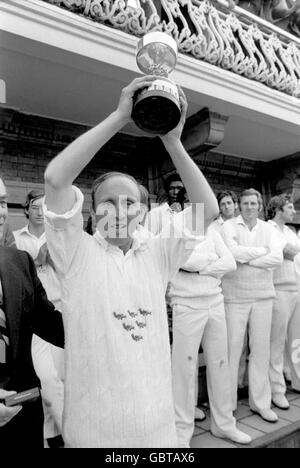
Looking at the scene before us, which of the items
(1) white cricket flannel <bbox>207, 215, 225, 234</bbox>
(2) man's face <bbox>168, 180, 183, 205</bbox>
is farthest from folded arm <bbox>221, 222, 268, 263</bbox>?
(2) man's face <bbox>168, 180, 183, 205</bbox>

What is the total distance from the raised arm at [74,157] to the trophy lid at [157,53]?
20 cm

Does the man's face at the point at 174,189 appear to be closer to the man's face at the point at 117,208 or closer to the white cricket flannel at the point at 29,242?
the white cricket flannel at the point at 29,242

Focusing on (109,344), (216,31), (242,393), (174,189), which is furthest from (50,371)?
(216,31)

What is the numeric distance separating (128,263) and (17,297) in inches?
14.7

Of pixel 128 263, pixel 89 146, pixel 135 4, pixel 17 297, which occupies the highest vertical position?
pixel 135 4

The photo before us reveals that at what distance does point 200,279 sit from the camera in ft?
9.14

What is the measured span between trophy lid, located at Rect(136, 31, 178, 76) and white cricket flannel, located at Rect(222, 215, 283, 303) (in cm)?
212

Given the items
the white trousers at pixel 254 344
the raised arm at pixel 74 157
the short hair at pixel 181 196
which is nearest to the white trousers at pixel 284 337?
the white trousers at pixel 254 344

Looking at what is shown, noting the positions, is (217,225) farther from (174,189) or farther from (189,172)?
(189,172)

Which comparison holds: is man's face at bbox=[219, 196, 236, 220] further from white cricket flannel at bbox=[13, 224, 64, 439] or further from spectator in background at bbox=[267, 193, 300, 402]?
white cricket flannel at bbox=[13, 224, 64, 439]

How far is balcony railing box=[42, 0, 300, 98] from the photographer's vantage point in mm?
Result: 3242

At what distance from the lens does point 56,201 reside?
1102 mm
